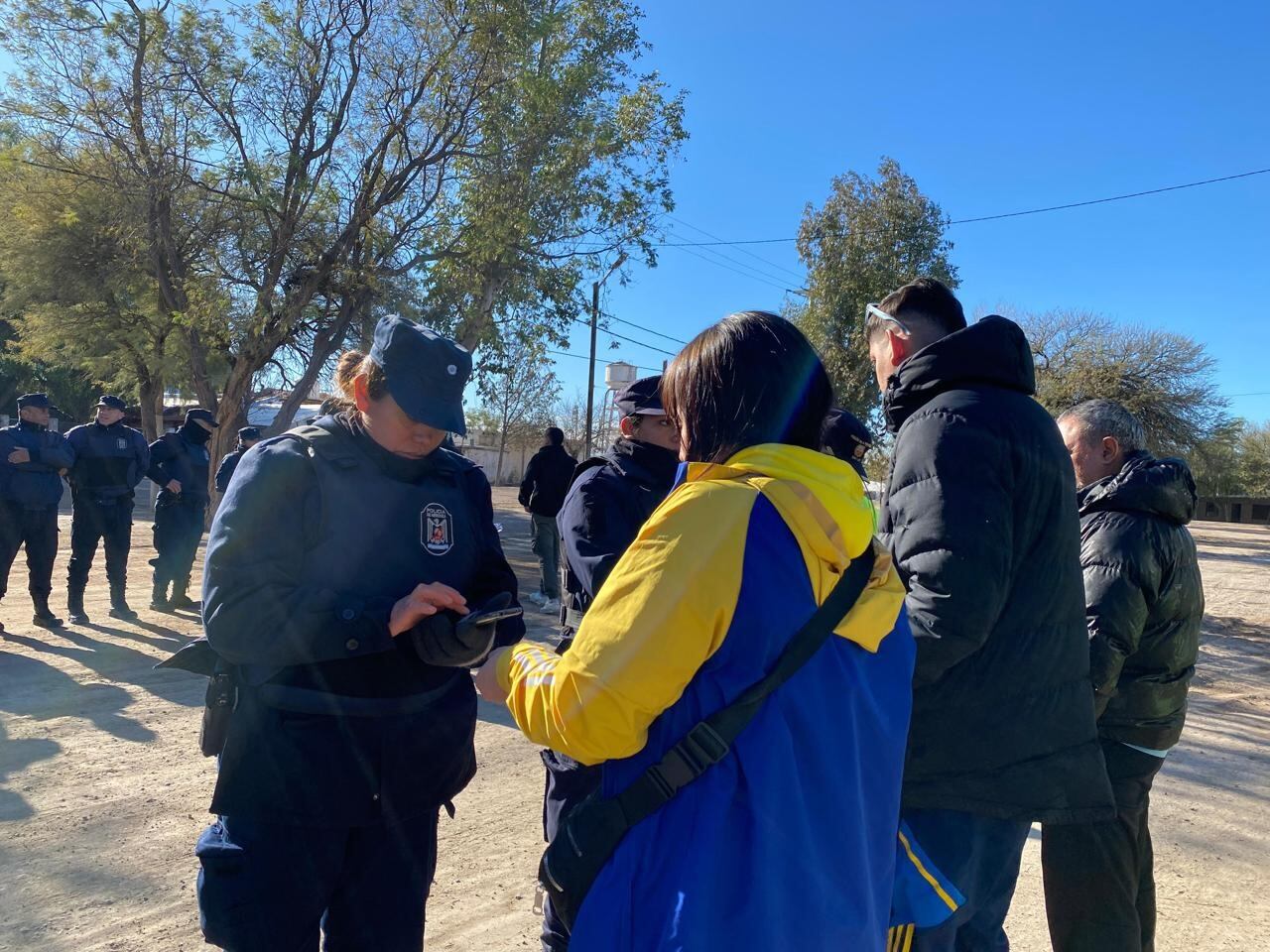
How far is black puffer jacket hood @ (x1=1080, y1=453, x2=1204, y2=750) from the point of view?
2568 millimetres

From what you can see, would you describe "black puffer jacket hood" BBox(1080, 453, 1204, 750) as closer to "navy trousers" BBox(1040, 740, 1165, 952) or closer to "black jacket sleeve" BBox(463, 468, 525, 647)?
"navy trousers" BBox(1040, 740, 1165, 952)

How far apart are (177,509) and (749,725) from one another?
Result: 27.9ft

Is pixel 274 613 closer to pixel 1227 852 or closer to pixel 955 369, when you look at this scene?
pixel 955 369

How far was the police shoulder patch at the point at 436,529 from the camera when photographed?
2.14 metres

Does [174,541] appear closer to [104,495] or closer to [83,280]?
[104,495]

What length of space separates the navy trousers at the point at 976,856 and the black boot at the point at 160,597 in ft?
26.6

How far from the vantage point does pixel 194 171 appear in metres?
13.0

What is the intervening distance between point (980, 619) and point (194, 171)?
14333 millimetres

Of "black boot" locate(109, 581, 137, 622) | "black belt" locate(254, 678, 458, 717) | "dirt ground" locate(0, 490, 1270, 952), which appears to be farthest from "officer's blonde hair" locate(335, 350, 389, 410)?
"black boot" locate(109, 581, 137, 622)

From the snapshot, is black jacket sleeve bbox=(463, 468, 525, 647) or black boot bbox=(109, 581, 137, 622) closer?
black jacket sleeve bbox=(463, 468, 525, 647)

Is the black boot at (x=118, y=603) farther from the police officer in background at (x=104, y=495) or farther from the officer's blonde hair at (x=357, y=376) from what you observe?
the officer's blonde hair at (x=357, y=376)

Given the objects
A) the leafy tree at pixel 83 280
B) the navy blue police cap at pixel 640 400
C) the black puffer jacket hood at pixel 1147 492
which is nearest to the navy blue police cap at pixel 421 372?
the navy blue police cap at pixel 640 400

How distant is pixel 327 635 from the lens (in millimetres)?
1856

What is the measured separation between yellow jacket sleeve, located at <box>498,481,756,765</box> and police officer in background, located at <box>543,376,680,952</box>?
126 centimetres
